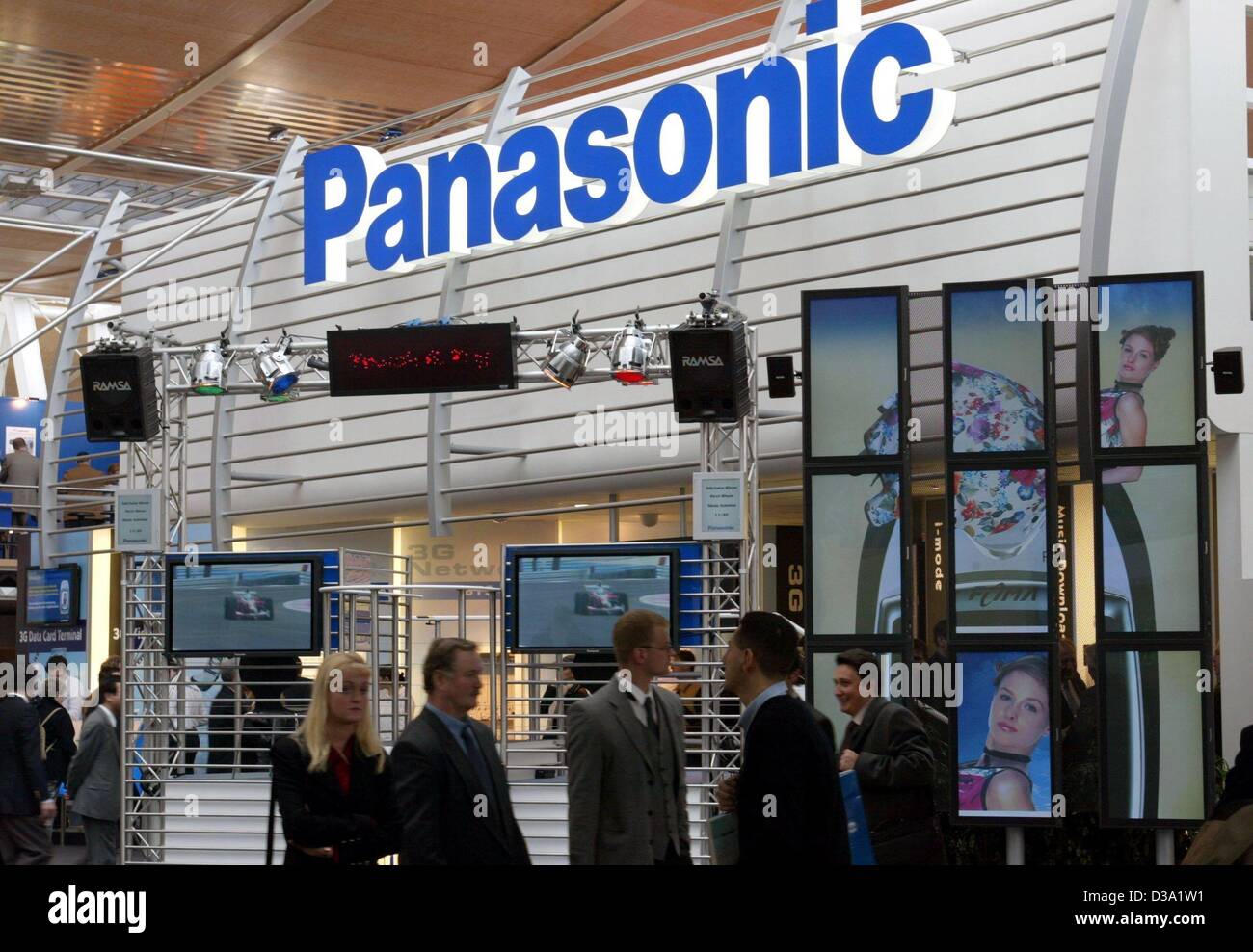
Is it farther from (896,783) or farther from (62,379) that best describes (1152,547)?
(62,379)

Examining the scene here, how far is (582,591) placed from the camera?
9.97 m

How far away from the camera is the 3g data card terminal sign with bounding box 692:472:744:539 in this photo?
9.61 metres

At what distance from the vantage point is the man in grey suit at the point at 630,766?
178 inches

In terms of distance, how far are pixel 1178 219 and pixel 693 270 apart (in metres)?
3.90

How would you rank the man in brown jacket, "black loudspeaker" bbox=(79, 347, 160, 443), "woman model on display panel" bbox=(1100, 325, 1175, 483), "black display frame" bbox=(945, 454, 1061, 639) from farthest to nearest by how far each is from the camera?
1. the man in brown jacket
2. "black loudspeaker" bbox=(79, 347, 160, 443)
3. "black display frame" bbox=(945, 454, 1061, 639)
4. "woman model on display panel" bbox=(1100, 325, 1175, 483)

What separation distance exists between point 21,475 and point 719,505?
35.8 feet

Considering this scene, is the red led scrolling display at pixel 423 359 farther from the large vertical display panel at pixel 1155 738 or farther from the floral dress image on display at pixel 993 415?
the large vertical display panel at pixel 1155 738

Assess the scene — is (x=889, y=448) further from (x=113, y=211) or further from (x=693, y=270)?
(x=113, y=211)

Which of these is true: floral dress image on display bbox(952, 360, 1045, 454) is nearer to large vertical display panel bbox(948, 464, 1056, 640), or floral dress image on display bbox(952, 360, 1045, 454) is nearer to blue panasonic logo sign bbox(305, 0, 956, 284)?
large vertical display panel bbox(948, 464, 1056, 640)

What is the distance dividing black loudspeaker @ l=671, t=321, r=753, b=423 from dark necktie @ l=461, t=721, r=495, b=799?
17.4 ft

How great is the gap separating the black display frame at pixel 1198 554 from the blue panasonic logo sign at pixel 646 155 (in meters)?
3.37

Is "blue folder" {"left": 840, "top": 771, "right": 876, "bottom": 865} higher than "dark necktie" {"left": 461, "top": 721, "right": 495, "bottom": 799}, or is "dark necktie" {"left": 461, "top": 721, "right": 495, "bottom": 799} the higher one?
"dark necktie" {"left": 461, "top": 721, "right": 495, "bottom": 799}

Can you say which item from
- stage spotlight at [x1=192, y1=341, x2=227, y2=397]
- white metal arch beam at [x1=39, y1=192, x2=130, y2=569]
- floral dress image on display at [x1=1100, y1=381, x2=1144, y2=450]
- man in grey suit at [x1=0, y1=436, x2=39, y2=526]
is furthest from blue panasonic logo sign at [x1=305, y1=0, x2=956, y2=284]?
man in grey suit at [x1=0, y1=436, x2=39, y2=526]

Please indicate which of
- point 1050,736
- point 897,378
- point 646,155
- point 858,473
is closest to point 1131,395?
point 897,378
